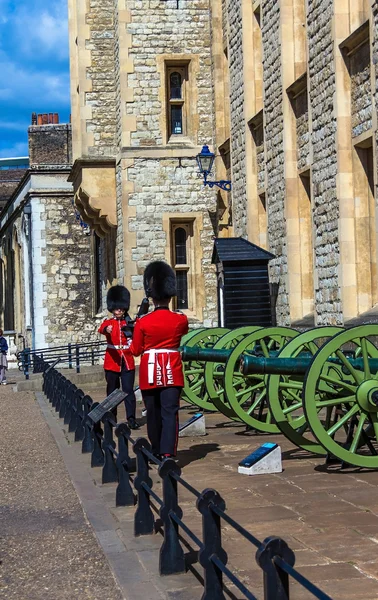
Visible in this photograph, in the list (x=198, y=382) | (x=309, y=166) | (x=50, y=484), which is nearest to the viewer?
(x=50, y=484)

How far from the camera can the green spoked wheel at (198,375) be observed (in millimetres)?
13469

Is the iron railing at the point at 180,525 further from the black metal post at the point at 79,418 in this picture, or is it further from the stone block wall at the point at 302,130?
the stone block wall at the point at 302,130

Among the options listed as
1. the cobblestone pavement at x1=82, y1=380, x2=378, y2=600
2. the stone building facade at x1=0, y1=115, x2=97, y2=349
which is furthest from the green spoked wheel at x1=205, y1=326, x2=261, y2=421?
the stone building facade at x1=0, y1=115, x2=97, y2=349

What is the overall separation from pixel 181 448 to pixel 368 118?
4474 mm

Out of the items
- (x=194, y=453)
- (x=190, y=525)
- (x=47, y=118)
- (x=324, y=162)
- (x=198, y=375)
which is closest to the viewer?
(x=190, y=525)

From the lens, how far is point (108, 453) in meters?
8.60

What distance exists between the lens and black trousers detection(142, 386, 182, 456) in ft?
28.9

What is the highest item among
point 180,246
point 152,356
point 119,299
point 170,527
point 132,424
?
point 180,246

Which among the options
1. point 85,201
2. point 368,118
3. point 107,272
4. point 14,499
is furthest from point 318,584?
point 107,272

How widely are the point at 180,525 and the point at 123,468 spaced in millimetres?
2200

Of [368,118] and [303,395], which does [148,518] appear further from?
[368,118]

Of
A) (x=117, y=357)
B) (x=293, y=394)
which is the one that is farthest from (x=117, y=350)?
(x=293, y=394)

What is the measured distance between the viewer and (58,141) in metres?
37.9

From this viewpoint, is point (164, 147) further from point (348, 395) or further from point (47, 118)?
point (47, 118)
